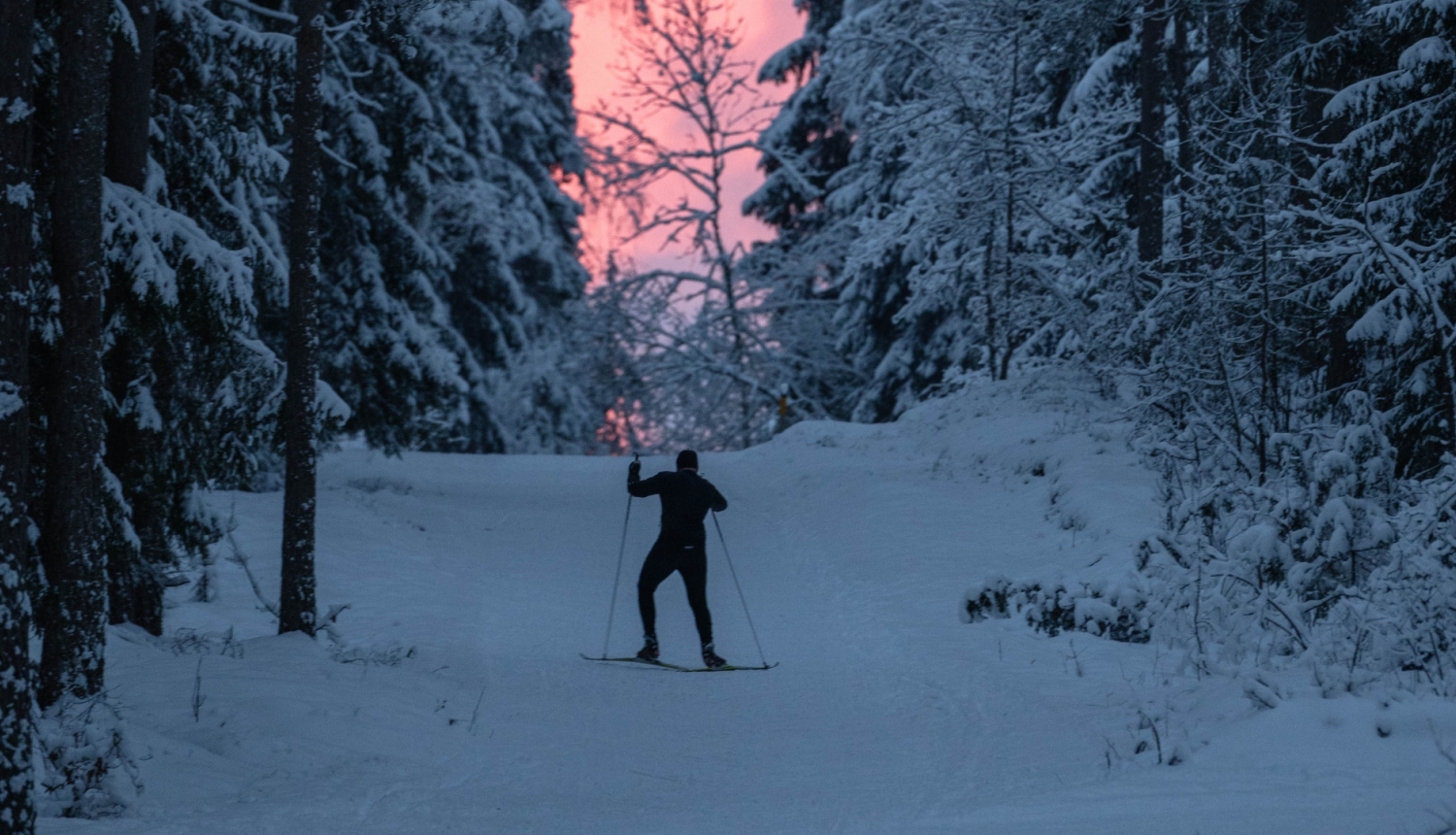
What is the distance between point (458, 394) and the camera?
64.0 feet

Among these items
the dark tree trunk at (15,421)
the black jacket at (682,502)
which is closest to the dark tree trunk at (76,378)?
the dark tree trunk at (15,421)

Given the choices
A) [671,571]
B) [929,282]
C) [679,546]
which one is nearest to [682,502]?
[679,546]

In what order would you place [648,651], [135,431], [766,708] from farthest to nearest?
[648,651] → [135,431] → [766,708]

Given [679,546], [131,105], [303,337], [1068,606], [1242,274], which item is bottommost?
[1068,606]

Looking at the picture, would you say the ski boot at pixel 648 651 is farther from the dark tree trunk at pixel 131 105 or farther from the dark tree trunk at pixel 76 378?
the dark tree trunk at pixel 131 105

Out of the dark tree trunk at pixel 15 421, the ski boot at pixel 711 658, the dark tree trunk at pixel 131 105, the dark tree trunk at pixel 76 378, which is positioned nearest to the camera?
the dark tree trunk at pixel 15 421

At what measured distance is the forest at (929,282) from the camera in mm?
6781

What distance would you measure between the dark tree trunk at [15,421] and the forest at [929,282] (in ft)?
0.05

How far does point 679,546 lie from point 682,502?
39cm

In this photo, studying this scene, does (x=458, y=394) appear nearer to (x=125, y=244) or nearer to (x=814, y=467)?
(x=814, y=467)

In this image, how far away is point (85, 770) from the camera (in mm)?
5836

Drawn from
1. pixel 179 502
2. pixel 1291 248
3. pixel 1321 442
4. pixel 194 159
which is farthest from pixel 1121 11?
pixel 179 502

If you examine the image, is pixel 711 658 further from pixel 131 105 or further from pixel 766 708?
pixel 131 105

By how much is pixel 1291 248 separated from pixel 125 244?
1001 cm
